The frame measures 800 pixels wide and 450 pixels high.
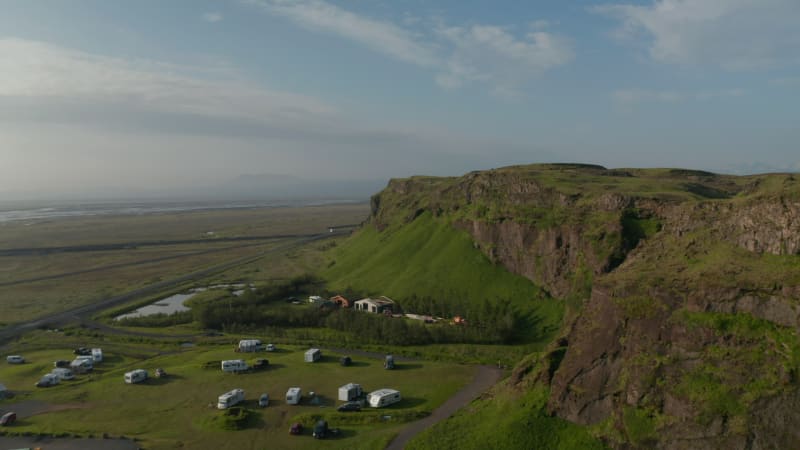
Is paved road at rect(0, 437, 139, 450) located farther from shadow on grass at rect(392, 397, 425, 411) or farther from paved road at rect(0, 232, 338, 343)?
paved road at rect(0, 232, 338, 343)

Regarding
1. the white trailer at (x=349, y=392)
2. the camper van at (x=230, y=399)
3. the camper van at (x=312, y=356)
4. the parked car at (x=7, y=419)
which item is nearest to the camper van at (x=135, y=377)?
the parked car at (x=7, y=419)

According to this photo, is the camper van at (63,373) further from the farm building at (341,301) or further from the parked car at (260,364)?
the farm building at (341,301)

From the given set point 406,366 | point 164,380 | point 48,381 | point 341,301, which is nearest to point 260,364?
point 164,380

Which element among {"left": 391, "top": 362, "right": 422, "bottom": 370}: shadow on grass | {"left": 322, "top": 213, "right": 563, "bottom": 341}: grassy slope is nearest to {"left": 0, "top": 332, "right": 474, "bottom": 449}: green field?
{"left": 391, "top": 362, "right": 422, "bottom": 370}: shadow on grass

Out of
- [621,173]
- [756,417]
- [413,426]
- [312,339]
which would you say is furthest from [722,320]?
[621,173]

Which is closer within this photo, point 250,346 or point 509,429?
point 509,429

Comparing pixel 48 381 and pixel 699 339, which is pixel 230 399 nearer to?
pixel 48 381
